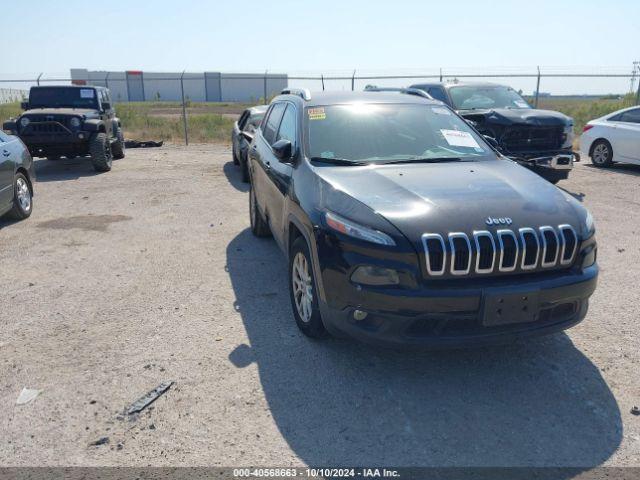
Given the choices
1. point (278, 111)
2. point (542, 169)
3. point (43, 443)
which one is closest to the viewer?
point (43, 443)

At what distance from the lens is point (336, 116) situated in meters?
4.62

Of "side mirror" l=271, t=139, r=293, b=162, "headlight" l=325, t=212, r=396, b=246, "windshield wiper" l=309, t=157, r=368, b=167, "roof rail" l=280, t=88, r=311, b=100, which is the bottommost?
"headlight" l=325, t=212, r=396, b=246

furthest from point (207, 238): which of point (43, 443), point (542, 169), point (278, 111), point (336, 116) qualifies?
point (542, 169)

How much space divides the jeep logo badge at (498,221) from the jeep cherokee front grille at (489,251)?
63 mm

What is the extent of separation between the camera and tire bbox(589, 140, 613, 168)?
11.6 m

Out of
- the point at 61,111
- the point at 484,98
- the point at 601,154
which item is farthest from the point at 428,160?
the point at 61,111

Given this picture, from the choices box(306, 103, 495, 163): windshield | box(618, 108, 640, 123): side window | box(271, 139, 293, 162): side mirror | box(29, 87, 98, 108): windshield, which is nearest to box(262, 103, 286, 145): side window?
box(306, 103, 495, 163): windshield

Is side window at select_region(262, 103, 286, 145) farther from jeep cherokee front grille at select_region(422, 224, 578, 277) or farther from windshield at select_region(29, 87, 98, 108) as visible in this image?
windshield at select_region(29, 87, 98, 108)

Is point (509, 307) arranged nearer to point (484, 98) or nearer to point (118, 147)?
point (484, 98)

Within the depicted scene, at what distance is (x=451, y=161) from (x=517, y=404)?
197 centimetres

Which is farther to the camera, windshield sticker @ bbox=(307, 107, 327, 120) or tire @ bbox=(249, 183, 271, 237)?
tire @ bbox=(249, 183, 271, 237)

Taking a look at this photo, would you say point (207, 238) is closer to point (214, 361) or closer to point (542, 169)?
point (214, 361)

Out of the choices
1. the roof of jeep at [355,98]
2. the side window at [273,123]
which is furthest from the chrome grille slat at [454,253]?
the side window at [273,123]

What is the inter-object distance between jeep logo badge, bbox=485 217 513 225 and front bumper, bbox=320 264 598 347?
323mm
